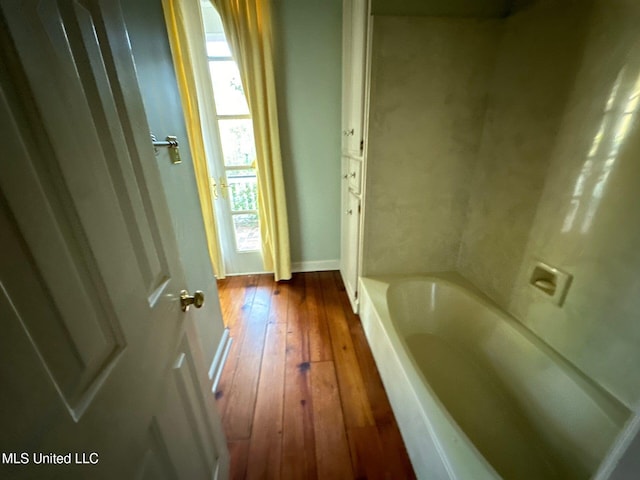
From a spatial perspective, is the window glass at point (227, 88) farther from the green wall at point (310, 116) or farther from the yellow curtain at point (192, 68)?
the green wall at point (310, 116)

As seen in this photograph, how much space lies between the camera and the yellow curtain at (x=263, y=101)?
5.80ft

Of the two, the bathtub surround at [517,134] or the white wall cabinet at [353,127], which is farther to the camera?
the white wall cabinet at [353,127]

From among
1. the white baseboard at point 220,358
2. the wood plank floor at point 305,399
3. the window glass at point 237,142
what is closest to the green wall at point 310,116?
the window glass at point 237,142

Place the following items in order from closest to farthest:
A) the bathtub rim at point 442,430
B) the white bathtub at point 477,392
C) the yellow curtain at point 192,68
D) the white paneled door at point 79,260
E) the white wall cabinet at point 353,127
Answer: the white paneled door at point 79,260, the bathtub rim at point 442,430, the white bathtub at point 477,392, the white wall cabinet at point 353,127, the yellow curtain at point 192,68

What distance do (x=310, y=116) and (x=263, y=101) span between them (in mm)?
408

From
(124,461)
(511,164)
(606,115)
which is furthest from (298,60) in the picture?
(124,461)

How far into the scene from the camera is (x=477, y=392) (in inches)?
50.1

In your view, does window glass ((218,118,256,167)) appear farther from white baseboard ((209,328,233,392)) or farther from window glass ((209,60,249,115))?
white baseboard ((209,328,233,392))

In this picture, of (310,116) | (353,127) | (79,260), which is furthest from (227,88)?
(79,260)

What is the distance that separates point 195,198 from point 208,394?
3.07 ft

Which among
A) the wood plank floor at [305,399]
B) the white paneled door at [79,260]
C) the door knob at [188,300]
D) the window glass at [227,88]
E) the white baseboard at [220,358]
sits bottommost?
the wood plank floor at [305,399]

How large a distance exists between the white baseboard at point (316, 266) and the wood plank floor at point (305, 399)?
55 cm

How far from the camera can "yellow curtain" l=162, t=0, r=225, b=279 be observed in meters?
1.69

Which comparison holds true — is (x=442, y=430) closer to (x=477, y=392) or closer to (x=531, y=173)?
(x=477, y=392)
